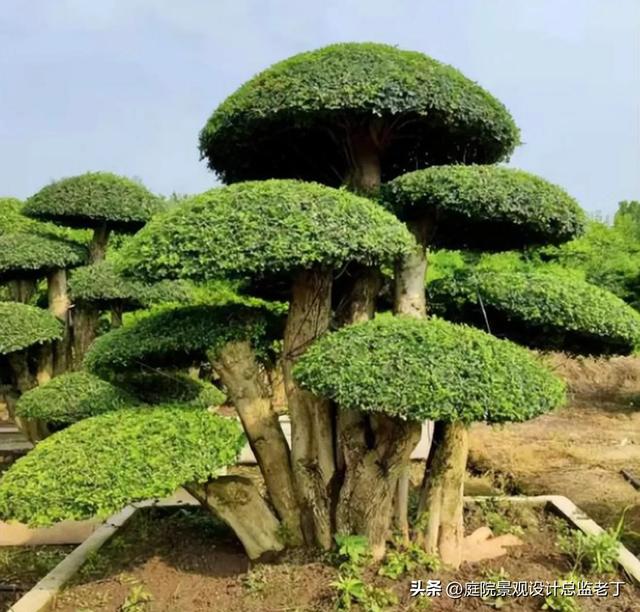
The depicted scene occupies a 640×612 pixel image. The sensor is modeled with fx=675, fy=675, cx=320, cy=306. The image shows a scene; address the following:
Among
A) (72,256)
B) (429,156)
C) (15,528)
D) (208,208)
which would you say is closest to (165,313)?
(208,208)

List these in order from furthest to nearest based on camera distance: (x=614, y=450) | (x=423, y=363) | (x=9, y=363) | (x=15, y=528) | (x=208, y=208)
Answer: (x=614, y=450) < (x=9, y=363) < (x=15, y=528) < (x=208, y=208) < (x=423, y=363)

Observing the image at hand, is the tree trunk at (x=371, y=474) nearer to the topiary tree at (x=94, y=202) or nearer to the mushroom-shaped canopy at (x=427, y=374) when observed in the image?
the mushroom-shaped canopy at (x=427, y=374)

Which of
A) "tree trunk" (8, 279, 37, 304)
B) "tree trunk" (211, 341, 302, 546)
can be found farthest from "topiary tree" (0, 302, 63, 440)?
"tree trunk" (211, 341, 302, 546)

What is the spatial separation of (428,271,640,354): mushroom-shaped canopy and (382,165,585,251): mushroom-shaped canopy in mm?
219

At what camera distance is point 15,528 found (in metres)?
4.20

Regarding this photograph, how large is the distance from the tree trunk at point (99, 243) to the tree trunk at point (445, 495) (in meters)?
3.69

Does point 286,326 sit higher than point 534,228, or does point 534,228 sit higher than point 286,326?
point 534,228

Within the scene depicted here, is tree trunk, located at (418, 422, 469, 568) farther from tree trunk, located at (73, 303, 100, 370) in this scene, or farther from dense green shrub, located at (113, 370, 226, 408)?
tree trunk, located at (73, 303, 100, 370)

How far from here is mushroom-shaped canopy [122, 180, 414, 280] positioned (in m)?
2.08

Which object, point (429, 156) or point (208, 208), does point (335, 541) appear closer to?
point (208, 208)

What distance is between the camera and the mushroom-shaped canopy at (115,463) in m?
2.12

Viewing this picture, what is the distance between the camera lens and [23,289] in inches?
258

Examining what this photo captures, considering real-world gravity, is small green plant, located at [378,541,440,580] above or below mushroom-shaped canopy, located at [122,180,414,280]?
below

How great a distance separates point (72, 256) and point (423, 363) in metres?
4.23
